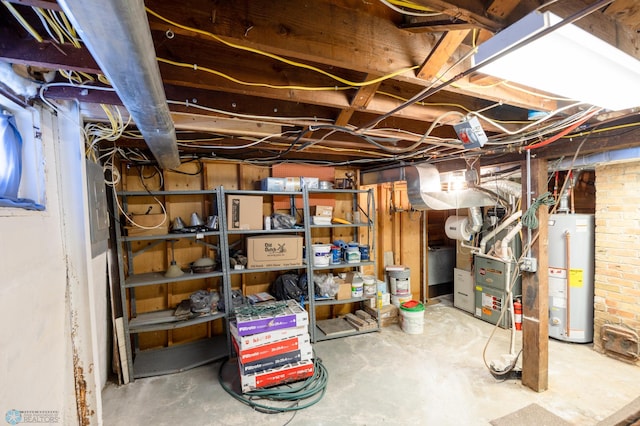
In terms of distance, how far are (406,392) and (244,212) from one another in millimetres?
2267

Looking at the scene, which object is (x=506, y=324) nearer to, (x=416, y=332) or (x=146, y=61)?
(x=416, y=332)

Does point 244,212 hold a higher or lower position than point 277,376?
higher

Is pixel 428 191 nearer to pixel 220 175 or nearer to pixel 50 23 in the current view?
pixel 220 175

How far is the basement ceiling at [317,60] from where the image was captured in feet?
2.89

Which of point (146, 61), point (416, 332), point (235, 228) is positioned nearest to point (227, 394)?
point (235, 228)

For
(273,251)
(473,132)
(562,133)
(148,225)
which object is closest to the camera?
(473,132)

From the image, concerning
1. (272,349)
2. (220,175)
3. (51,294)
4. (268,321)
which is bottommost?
(272,349)

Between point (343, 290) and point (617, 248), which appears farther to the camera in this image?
point (343, 290)

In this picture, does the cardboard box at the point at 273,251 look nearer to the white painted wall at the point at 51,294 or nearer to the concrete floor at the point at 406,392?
the concrete floor at the point at 406,392

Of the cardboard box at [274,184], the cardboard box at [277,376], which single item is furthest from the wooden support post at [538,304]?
the cardboard box at [274,184]

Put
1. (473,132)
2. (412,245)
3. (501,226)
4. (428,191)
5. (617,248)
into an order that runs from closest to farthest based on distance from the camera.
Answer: (473,132)
(617,248)
(428,191)
(501,226)
(412,245)

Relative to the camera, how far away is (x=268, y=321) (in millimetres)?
2480

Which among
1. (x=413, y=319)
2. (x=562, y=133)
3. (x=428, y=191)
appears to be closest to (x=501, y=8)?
(x=562, y=133)

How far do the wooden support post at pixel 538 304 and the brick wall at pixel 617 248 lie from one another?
1225mm
